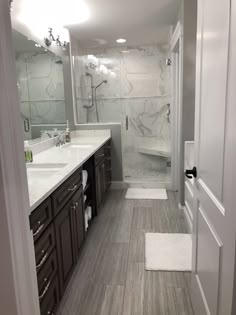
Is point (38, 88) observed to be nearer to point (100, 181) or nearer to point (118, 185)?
point (100, 181)

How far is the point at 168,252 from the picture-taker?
233 centimetres

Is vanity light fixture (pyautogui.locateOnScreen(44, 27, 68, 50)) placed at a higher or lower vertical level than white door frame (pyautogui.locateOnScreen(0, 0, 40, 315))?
higher

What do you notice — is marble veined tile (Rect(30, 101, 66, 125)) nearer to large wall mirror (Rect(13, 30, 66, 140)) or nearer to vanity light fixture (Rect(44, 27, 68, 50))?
large wall mirror (Rect(13, 30, 66, 140))

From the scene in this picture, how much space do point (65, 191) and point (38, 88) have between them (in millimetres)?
1475

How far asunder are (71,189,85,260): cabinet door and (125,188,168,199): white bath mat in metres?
1.67

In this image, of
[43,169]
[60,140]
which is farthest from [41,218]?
[60,140]

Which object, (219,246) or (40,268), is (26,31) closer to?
(40,268)

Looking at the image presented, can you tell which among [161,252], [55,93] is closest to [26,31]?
[55,93]

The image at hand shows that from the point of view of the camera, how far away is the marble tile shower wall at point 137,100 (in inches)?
181

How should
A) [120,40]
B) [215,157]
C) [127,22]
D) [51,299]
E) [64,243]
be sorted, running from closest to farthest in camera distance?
[215,157] → [51,299] → [64,243] → [127,22] → [120,40]

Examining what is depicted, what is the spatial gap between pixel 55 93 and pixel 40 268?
2.41 meters

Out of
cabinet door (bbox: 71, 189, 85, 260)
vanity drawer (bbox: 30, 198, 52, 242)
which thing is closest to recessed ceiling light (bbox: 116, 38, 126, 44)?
cabinet door (bbox: 71, 189, 85, 260)

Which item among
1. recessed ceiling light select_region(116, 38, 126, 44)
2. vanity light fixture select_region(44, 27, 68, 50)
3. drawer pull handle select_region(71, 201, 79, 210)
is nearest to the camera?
drawer pull handle select_region(71, 201, 79, 210)

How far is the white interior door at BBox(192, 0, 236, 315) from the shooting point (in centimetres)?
94
